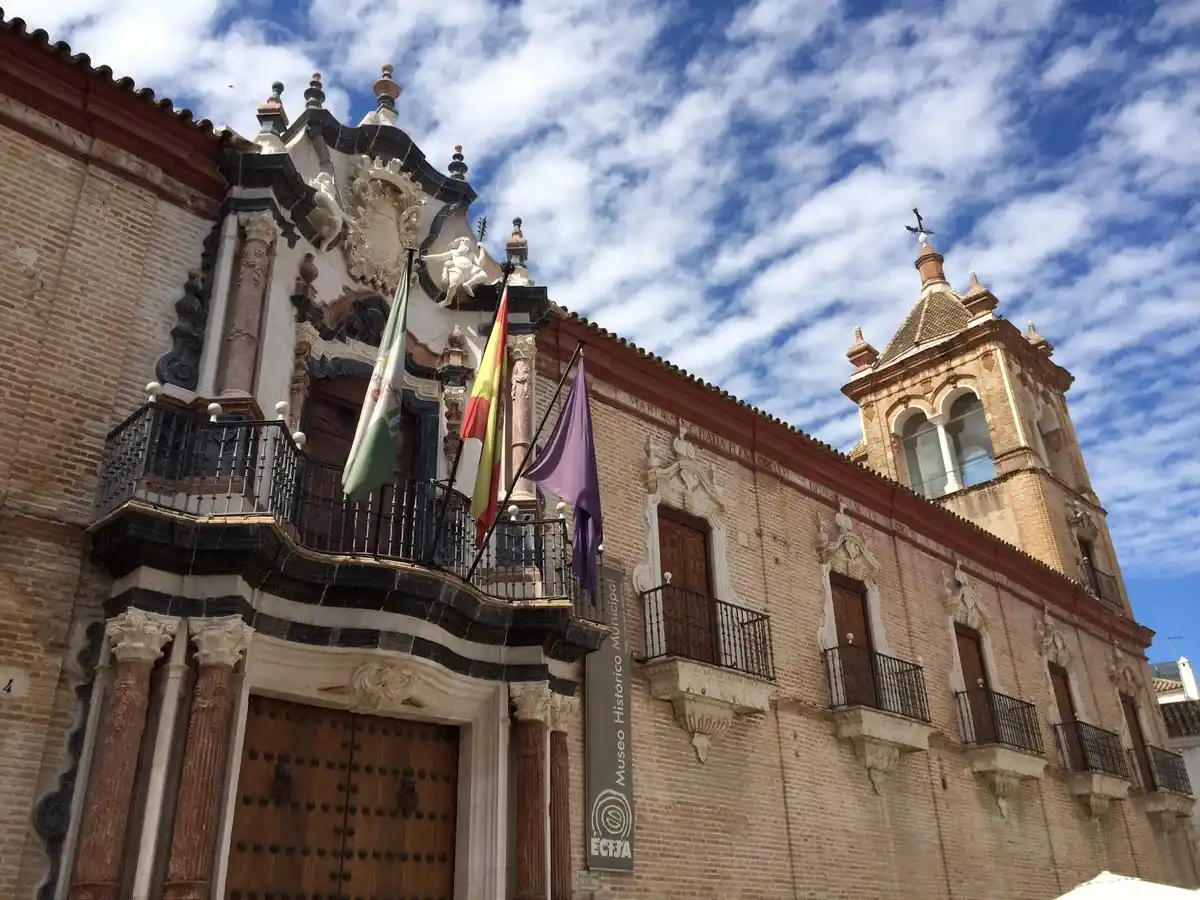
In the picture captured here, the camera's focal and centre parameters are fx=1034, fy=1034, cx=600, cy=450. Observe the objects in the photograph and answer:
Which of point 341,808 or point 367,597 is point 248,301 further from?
point 341,808

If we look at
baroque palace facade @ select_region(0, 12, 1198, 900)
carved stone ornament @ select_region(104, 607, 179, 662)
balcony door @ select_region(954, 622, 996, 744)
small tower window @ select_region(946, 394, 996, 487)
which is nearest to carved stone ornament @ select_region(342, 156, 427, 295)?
baroque palace facade @ select_region(0, 12, 1198, 900)

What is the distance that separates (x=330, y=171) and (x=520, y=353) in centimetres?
225

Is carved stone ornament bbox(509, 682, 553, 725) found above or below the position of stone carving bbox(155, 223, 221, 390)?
below

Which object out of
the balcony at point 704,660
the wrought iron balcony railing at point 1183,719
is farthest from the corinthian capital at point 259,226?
the wrought iron balcony railing at point 1183,719

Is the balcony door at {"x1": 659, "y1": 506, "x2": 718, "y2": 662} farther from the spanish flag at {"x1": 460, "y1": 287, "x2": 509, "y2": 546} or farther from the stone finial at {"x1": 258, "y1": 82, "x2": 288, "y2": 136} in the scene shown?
the stone finial at {"x1": 258, "y1": 82, "x2": 288, "y2": 136}

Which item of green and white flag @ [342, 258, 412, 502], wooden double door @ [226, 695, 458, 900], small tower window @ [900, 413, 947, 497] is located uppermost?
small tower window @ [900, 413, 947, 497]

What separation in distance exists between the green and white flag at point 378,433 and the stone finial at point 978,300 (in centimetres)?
1674

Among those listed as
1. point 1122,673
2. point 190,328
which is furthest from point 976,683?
point 190,328

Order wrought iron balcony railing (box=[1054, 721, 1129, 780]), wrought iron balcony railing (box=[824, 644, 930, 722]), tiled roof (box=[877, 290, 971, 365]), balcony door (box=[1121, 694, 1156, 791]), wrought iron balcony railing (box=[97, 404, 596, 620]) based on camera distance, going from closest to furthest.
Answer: wrought iron balcony railing (box=[97, 404, 596, 620]) → wrought iron balcony railing (box=[824, 644, 930, 722]) → wrought iron balcony railing (box=[1054, 721, 1129, 780]) → balcony door (box=[1121, 694, 1156, 791]) → tiled roof (box=[877, 290, 971, 365])

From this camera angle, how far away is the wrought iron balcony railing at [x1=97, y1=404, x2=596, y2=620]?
6.55m

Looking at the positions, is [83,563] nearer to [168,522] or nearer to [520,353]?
[168,522]

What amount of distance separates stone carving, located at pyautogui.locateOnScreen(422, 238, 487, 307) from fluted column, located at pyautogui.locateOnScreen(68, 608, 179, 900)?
13.6ft

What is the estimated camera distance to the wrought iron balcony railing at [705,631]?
9.74 meters

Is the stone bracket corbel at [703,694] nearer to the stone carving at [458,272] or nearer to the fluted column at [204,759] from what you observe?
the stone carving at [458,272]
